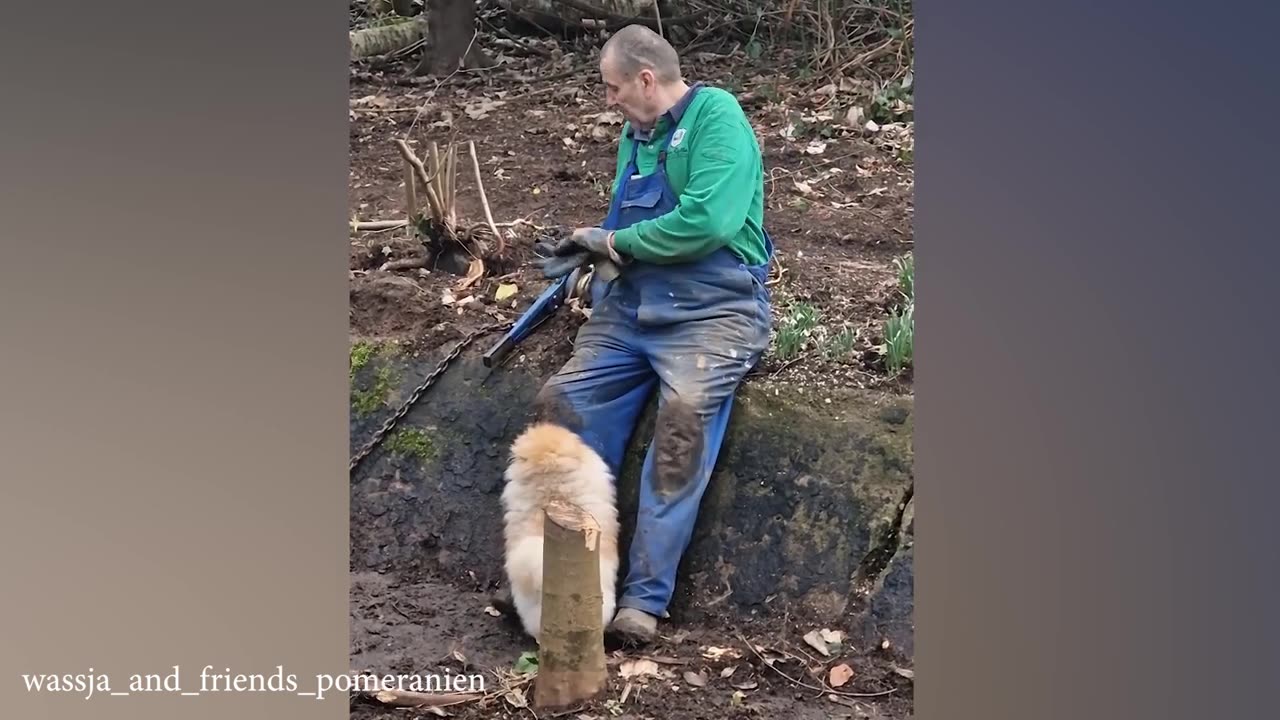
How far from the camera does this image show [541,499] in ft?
9.59

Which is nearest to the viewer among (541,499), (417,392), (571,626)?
(571,626)

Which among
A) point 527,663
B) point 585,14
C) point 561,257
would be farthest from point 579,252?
point 527,663

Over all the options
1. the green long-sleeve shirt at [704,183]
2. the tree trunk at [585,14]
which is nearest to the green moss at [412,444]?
the green long-sleeve shirt at [704,183]

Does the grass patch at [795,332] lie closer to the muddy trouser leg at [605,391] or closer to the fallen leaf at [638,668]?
the muddy trouser leg at [605,391]

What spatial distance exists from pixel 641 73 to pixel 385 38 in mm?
582

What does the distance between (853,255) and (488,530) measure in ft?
3.37

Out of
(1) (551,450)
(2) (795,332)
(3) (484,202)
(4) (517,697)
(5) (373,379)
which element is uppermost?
(3) (484,202)

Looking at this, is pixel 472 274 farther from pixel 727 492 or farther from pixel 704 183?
pixel 727 492

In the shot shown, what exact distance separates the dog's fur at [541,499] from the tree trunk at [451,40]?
848 mm

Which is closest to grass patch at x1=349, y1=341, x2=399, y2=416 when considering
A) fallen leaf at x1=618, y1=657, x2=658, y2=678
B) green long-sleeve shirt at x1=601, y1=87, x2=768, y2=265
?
green long-sleeve shirt at x1=601, y1=87, x2=768, y2=265

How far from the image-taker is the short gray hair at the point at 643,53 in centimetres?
295

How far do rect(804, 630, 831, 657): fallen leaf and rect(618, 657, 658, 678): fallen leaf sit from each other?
1.10 feet
